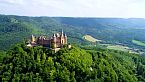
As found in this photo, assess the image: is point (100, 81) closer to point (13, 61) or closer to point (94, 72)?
point (94, 72)

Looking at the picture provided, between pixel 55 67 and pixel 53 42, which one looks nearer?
pixel 55 67

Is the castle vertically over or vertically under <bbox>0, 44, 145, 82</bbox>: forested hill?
over

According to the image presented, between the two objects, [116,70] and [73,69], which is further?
[116,70]

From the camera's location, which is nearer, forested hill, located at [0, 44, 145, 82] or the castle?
forested hill, located at [0, 44, 145, 82]

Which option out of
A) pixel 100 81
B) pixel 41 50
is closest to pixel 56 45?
pixel 41 50

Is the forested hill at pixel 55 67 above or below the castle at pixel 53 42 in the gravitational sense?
below

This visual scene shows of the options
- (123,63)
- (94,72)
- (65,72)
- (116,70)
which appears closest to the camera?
(65,72)

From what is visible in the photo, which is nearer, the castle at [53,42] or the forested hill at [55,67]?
the forested hill at [55,67]

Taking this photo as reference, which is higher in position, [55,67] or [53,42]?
[53,42]
